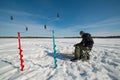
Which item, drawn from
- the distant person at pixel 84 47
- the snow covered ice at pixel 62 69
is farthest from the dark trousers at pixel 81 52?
the snow covered ice at pixel 62 69

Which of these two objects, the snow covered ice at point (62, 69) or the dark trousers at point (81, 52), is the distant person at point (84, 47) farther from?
the snow covered ice at point (62, 69)

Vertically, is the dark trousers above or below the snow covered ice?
above

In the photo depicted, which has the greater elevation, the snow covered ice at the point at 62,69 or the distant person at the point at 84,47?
the distant person at the point at 84,47

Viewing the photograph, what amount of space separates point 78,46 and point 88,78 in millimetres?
2574

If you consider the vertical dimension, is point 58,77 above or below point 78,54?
below

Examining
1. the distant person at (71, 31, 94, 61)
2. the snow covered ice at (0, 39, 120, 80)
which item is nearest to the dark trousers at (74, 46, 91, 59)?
the distant person at (71, 31, 94, 61)

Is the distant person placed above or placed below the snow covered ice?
above

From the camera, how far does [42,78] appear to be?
10.7 ft

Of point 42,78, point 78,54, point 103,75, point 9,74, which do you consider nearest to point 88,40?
point 78,54

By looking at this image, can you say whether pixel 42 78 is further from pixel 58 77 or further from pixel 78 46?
pixel 78 46

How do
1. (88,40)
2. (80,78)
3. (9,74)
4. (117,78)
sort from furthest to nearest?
(88,40) → (9,74) → (80,78) → (117,78)

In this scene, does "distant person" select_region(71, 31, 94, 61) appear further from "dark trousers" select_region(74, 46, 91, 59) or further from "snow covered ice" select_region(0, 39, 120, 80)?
"snow covered ice" select_region(0, 39, 120, 80)

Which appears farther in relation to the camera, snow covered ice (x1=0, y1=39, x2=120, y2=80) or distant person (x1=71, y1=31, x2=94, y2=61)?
distant person (x1=71, y1=31, x2=94, y2=61)

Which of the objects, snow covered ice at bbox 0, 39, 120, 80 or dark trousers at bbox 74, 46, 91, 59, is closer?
snow covered ice at bbox 0, 39, 120, 80
